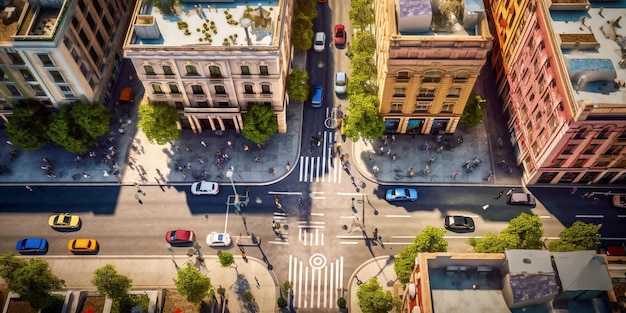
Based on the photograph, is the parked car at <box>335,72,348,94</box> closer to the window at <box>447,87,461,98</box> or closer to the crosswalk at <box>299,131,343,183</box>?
the crosswalk at <box>299,131,343,183</box>

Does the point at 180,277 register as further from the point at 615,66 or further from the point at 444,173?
the point at 615,66

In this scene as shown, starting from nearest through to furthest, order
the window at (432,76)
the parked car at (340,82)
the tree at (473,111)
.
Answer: the window at (432,76) < the tree at (473,111) < the parked car at (340,82)

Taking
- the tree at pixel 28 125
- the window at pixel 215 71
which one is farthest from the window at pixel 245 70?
the tree at pixel 28 125

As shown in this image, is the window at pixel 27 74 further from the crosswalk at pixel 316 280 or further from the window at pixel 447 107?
the window at pixel 447 107

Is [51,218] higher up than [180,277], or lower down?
higher up

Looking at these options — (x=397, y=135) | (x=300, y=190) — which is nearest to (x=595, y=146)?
(x=397, y=135)

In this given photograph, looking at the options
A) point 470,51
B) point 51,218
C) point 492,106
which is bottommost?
point 51,218

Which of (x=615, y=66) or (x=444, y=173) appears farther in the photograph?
(x=444, y=173)
